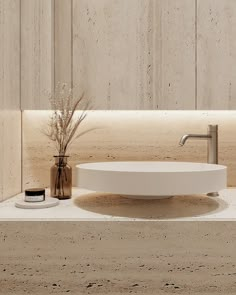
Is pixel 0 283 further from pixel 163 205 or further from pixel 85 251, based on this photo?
pixel 163 205

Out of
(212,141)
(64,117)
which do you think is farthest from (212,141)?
(64,117)

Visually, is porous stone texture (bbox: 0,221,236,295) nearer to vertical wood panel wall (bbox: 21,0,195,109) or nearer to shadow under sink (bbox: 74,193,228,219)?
shadow under sink (bbox: 74,193,228,219)

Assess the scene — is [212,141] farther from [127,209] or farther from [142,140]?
[127,209]

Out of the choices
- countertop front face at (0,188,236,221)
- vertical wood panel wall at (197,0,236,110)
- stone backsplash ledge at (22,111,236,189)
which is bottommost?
countertop front face at (0,188,236,221)

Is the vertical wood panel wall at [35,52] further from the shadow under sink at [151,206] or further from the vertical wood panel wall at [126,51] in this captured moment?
the shadow under sink at [151,206]

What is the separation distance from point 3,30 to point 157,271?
889 millimetres

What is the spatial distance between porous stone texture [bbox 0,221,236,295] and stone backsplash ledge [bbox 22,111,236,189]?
54 centimetres

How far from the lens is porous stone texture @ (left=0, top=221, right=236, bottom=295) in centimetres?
101

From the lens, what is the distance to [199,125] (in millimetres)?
1542

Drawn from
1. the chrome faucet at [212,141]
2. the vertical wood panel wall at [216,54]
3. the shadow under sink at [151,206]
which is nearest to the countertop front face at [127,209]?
the shadow under sink at [151,206]

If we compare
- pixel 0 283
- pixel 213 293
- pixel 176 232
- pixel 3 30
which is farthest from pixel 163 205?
pixel 3 30

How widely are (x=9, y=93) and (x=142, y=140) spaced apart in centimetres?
56

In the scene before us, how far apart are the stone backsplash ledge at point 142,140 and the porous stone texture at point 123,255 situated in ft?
1.79

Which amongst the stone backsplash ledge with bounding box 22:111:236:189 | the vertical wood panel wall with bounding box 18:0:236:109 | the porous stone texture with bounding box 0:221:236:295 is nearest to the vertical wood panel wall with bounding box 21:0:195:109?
the vertical wood panel wall with bounding box 18:0:236:109
